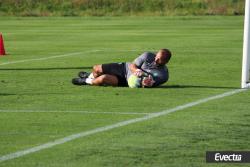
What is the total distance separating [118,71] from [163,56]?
106 centimetres

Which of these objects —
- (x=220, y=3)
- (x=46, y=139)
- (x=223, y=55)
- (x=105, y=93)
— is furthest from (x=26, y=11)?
(x=46, y=139)

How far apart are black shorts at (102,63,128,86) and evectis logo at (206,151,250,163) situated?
7.59 metres

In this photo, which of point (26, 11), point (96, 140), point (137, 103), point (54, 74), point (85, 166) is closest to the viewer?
point (85, 166)

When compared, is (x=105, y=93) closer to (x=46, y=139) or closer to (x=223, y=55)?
(x=46, y=139)

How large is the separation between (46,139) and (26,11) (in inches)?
2482

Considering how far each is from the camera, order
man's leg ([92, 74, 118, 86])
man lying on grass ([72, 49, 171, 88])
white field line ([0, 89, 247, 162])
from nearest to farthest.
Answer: white field line ([0, 89, 247, 162]), man lying on grass ([72, 49, 171, 88]), man's leg ([92, 74, 118, 86])

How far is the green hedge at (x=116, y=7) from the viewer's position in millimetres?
72562

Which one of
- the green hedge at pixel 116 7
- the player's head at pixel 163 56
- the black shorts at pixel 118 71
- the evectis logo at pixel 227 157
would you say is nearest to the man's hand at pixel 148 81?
the player's head at pixel 163 56

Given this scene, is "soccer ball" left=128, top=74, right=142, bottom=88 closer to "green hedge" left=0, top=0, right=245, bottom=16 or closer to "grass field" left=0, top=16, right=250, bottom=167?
"grass field" left=0, top=16, right=250, bottom=167

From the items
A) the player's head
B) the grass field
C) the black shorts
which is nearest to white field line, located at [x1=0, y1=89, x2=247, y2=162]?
the grass field

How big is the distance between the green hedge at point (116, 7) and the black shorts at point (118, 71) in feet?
175

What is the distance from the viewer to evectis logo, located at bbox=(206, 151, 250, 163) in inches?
395

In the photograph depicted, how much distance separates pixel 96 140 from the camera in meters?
11.5

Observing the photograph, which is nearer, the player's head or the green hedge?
the player's head
